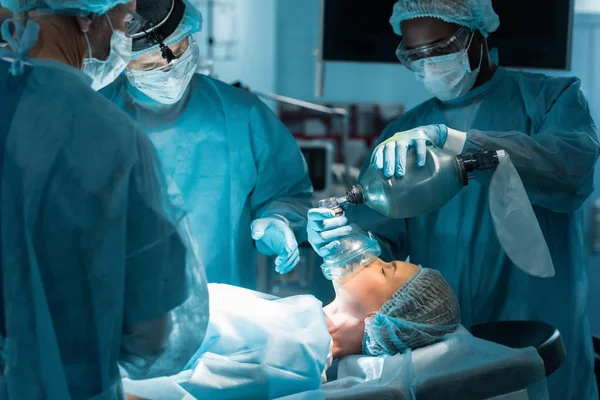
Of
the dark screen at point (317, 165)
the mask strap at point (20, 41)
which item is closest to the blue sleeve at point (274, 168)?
the mask strap at point (20, 41)

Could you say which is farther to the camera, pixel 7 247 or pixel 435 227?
pixel 435 227

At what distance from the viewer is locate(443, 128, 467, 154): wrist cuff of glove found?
1.65m

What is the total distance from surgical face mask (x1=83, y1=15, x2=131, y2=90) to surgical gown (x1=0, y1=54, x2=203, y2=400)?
149mm

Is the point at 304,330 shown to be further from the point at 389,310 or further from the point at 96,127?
the point at 96,127

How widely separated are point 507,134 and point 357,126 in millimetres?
3972

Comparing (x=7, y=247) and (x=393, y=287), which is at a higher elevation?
(x=7, y=247)

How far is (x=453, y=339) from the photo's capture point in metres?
1.58

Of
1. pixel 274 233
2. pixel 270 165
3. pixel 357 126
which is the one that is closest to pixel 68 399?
pixel 274 233

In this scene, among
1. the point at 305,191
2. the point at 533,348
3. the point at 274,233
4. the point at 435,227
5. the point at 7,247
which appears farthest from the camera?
the point at 305,191

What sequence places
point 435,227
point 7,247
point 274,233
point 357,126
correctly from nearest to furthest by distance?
point 7,247 → point 274,233 → point 435,227 → point 357,126

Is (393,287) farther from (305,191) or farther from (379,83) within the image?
(379,83)

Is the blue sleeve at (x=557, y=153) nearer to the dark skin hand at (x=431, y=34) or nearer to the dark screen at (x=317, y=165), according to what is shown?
the dark skin hand at (x=431, y=34)

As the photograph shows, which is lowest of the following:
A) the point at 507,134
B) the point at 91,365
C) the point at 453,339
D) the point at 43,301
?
the point at 453,339

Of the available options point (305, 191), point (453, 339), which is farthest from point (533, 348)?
point (305, 191)
